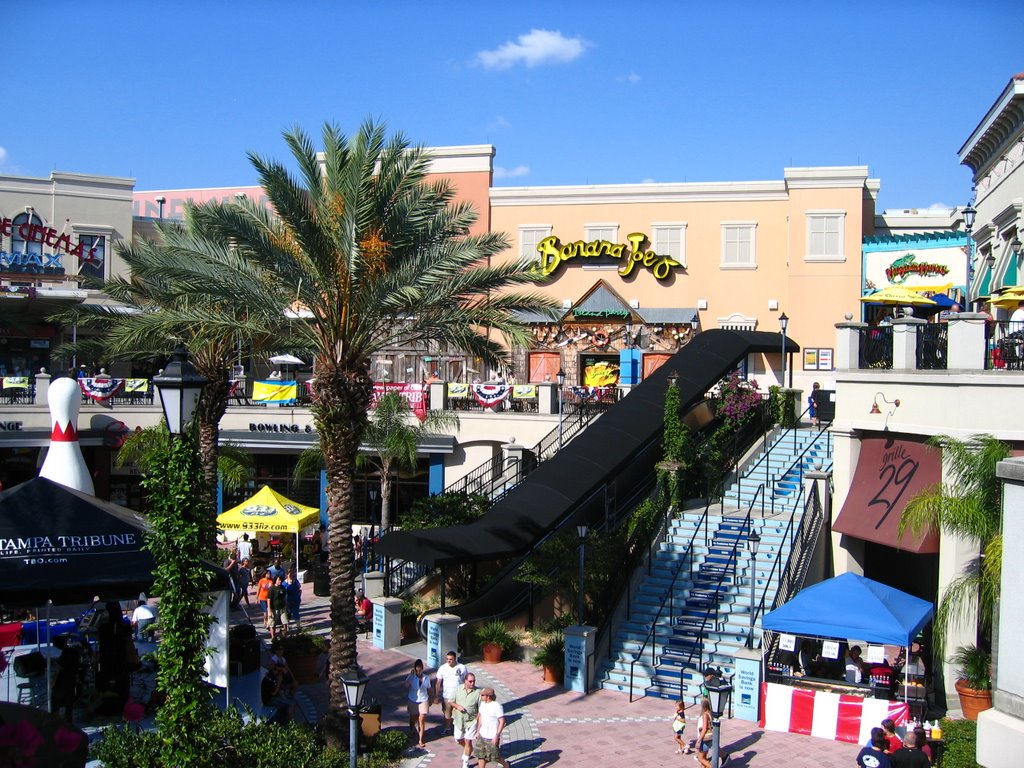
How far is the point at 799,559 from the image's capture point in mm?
18812

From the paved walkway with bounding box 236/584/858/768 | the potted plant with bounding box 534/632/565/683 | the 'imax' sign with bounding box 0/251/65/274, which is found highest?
the 'imax' sign with bounding box 0/251/65/274

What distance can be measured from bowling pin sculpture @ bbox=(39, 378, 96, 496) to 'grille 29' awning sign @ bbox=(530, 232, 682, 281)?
18.3 m

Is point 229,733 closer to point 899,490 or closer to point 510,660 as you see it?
point 510,660

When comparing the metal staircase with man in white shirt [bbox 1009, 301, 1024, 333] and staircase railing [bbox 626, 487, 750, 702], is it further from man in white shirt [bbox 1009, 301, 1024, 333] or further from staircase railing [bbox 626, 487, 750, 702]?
man in white shirt [bbox 1009, 301, 1024, 333]

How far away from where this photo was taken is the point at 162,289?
21.5 meters

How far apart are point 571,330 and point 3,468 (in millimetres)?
19049

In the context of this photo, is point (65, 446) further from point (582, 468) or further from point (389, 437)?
point (582, 468)

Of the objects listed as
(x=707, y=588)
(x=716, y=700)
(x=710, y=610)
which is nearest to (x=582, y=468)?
(x=707, y=588)

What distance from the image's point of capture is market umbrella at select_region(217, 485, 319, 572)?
23609mm

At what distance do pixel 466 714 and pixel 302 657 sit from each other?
4.68 meters

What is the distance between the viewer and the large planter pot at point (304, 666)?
17.1 metres

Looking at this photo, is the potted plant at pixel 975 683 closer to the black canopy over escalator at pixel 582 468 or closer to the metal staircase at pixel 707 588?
the metal staircase at pixel 707 588

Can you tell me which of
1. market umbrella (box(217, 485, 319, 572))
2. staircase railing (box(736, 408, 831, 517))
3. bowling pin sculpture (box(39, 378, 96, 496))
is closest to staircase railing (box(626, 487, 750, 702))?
staircase railing (box(736, 408, 831, 517))

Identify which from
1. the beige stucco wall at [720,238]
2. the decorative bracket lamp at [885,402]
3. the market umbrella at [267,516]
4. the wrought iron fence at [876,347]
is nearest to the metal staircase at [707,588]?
the decorative bracket lamp at [885,402]
